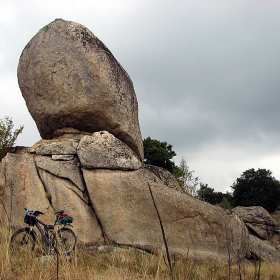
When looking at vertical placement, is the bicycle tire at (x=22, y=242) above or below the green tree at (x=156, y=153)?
below

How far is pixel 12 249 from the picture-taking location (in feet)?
20.5

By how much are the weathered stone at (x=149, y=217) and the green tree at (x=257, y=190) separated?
28.0m

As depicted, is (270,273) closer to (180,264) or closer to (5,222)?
(180,264)

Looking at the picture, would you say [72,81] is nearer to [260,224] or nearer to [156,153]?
[260,224]

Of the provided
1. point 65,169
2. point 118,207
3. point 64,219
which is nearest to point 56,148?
point 65,169

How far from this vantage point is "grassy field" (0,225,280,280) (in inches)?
192

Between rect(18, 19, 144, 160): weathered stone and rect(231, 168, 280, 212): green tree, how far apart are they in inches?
1113

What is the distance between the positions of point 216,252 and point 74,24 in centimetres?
652

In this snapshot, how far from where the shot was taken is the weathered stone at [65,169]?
8.45 metres

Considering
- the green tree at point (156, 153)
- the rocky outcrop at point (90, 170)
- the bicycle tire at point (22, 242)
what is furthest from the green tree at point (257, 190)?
the bicycle tire at point (22, 242)

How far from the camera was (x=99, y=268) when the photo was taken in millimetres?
6027

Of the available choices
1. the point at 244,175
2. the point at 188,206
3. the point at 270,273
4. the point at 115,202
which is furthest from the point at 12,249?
the point at 244,175

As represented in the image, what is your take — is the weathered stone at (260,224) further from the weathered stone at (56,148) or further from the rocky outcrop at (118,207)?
the weathered stone at (56,148)

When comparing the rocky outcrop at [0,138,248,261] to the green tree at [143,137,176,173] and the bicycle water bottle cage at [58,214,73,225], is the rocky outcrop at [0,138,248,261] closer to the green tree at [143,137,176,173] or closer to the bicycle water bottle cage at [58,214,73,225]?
the bicycle water bottle cage at [58,214,73,225]
